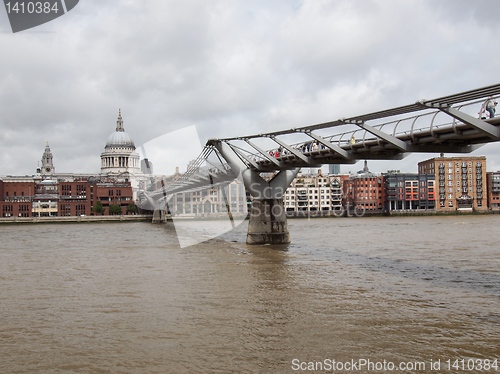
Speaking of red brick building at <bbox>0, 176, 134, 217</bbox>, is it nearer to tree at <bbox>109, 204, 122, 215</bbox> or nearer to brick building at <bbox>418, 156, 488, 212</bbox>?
tree at <bbox>109, 204, 122, 215</bbox>

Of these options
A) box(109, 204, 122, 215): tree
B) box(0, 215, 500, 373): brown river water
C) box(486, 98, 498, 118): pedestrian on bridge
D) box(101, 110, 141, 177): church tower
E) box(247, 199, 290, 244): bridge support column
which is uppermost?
box(101, 110, 141, 177): church tower

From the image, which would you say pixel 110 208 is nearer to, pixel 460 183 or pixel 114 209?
pixel 114 209

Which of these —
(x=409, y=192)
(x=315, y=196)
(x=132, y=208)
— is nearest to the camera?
(x=132, y=208)

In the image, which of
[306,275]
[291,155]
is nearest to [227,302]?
[306,275]

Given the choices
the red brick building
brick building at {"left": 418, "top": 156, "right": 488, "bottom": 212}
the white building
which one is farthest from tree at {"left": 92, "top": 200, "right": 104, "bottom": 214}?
brick building at {"left": 418, "top": 156, "right": 488, "bottom": 212}

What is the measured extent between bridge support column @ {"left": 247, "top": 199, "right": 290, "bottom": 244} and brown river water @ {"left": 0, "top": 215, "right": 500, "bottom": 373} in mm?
10043

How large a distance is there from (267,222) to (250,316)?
21670 millimetres

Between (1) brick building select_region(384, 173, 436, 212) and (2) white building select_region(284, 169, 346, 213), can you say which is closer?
(1) brick building select_region(384, 173, 436, 212)

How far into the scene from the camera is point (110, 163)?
167 metres

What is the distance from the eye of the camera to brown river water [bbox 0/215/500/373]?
9906 millimetres

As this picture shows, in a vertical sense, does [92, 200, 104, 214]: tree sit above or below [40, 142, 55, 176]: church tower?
below

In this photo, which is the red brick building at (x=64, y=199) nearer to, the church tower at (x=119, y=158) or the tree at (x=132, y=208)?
the tree at (x=132, y=208)

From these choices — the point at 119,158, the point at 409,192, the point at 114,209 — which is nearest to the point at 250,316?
the point at 114,209

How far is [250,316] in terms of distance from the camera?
43.8ft
